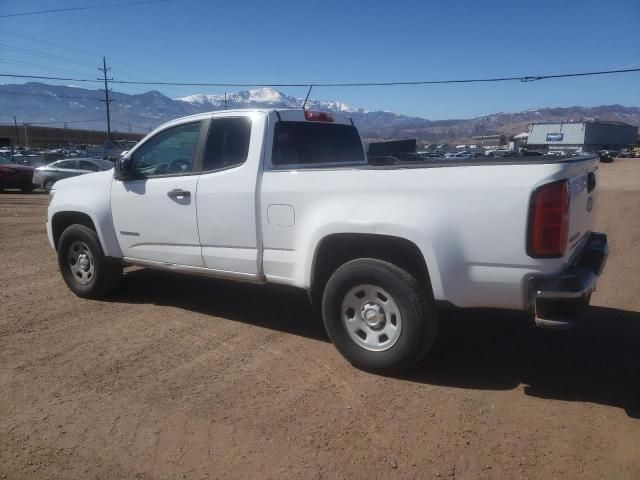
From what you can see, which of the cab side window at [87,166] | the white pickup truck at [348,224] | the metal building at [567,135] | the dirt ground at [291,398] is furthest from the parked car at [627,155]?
the white pickup truck at [348,224]

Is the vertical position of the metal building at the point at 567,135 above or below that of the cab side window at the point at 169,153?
above

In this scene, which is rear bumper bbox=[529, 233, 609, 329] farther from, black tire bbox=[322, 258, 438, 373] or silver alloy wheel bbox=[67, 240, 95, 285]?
silver alloy wheel bbox=[67, 240, 95, 285]

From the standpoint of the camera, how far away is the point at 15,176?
816 inches

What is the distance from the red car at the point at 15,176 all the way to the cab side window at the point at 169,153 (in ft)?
60.8

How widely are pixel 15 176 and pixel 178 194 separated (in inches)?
760

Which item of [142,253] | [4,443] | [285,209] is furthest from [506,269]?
[142,253]

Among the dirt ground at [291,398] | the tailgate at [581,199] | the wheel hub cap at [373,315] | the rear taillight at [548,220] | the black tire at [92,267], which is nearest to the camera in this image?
the dirt ground at [291,398]

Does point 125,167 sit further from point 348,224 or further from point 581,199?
point 581,199

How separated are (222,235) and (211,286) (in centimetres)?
207

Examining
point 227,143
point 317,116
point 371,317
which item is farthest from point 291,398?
point 317,116

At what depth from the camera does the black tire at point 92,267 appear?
5.64 meters

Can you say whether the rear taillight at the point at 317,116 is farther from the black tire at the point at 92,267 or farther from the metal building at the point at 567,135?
the metal building at the point at 567,135

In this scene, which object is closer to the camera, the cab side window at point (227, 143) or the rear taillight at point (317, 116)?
the cab side window at point (227, 143)

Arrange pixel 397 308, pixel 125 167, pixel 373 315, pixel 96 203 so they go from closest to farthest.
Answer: pixel 397 308
pixel 373 315
pixel 125 167
pixel 96 203
